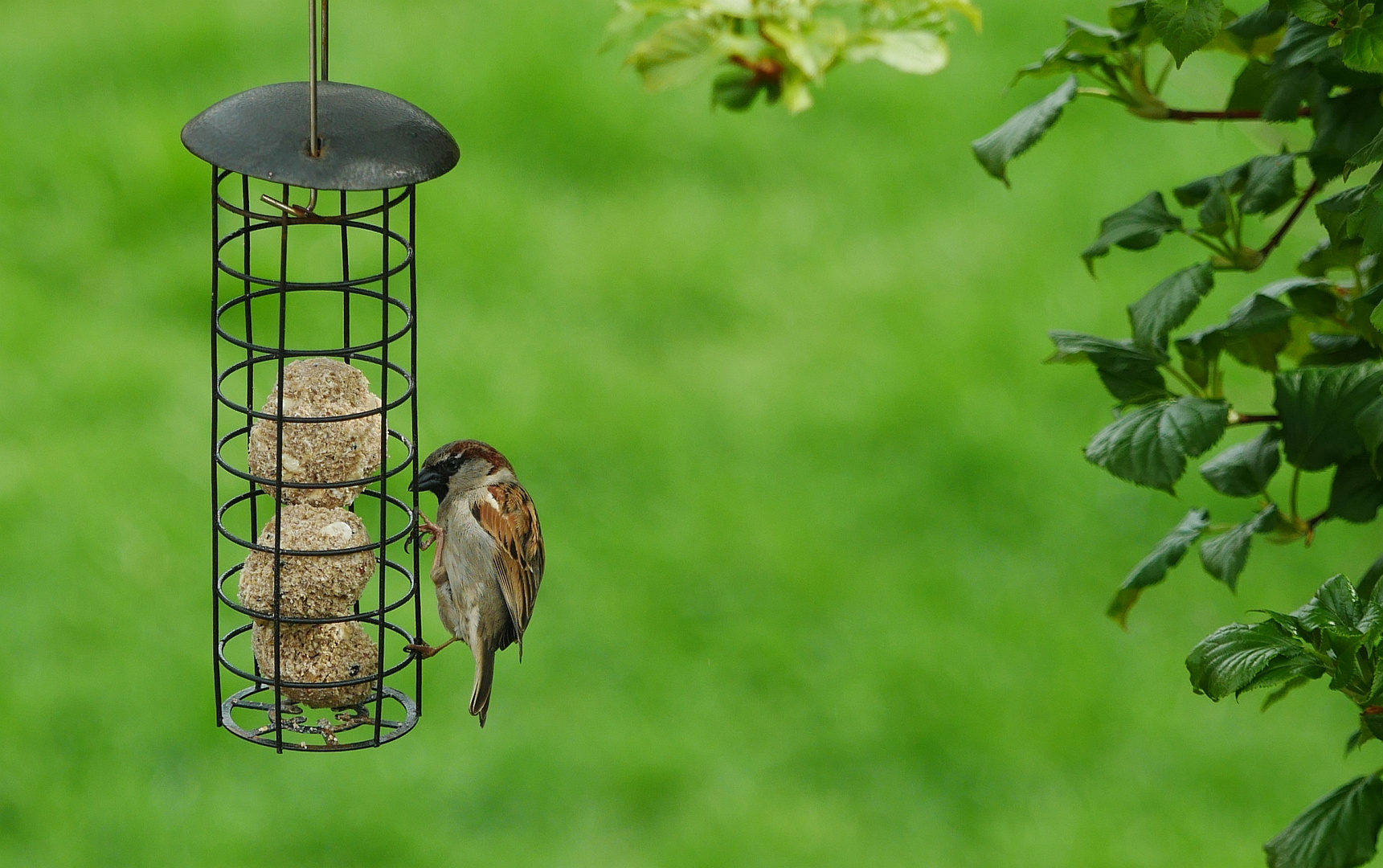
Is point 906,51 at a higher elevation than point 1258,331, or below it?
higher

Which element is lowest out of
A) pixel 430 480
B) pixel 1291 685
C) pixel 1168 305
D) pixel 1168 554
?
pixel 1291 685

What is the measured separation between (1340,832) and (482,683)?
1.82 metres

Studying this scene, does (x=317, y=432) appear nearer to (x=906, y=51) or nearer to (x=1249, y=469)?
(x=906, y=51)

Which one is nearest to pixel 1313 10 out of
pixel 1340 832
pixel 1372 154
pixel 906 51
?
pixel 1372 154

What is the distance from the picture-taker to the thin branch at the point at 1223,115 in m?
3.06

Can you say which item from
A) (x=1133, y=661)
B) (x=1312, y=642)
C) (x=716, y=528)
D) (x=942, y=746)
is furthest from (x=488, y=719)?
(x=1312, y=642)

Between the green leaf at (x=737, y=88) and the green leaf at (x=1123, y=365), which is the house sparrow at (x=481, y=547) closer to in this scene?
the green leaf at (x=737, y=88)

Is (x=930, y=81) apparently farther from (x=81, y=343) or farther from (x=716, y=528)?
(x=81, y=343)

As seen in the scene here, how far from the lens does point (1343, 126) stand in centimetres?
283

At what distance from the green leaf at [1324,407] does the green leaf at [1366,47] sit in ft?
2.20

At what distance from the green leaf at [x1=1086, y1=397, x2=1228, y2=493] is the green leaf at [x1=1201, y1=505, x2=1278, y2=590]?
247 mm

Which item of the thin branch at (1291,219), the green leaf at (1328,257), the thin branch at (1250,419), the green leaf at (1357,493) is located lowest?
the green leaf at (1357,493)

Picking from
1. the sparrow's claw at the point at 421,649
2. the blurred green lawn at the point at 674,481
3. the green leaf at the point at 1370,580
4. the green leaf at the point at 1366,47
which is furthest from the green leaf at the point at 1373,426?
the blurred green lawn at the point at 674,481

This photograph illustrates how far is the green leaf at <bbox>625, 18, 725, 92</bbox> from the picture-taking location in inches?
102
